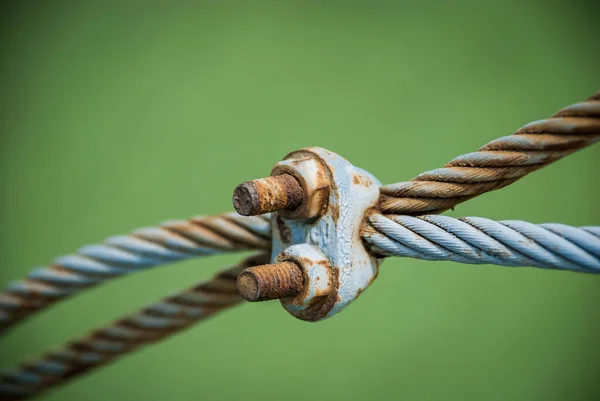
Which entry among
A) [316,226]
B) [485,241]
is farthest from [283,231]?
[485,241]

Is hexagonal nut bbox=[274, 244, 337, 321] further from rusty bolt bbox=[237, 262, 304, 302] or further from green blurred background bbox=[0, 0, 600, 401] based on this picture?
green blurred background bbox=[0, 0, 600, 401]

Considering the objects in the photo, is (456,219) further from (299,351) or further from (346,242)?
(299,351)

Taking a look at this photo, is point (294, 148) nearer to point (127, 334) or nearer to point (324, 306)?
point (127, 334)

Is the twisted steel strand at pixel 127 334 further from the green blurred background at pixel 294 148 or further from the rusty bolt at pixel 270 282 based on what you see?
the green blurred background at pixel 294 148

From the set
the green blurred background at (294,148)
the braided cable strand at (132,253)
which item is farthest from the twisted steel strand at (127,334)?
the green blurred background at (294,148)

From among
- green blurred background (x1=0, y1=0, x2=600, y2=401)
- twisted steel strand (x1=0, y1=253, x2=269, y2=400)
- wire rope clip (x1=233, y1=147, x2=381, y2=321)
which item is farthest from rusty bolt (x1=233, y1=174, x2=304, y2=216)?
green blurred background (x1=0, y1=0, x2=600, y2=401)

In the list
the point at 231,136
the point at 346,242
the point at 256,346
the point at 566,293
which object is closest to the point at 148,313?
the point at 346,242
